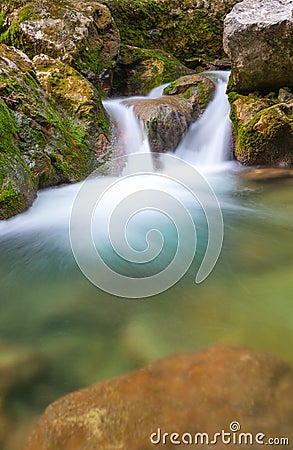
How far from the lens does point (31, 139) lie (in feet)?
15.9

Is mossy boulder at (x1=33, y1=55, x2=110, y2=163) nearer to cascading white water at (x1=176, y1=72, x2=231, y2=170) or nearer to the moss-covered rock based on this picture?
cascading white water at (x1=176, y1=72, x2=231, y2=170)

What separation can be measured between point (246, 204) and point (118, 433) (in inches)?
148

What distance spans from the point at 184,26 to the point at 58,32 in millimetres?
6047

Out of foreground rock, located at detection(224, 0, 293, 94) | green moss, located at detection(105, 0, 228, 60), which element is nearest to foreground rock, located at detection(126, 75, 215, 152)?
foreground rock, located at detection(224, 0, 293, 94)

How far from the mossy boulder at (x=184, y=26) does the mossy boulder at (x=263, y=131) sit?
19.6 ft

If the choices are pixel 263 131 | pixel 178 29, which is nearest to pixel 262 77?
pixel 263 131

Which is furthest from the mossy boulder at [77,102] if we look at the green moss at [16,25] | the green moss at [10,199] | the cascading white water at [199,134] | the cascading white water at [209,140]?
the green moss at [10,199]

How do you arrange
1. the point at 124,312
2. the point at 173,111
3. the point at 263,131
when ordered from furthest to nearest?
the point at 173,111
the point at 263,131
the point at 124,312

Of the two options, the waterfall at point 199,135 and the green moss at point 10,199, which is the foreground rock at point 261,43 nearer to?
the waterfall at point 199,135

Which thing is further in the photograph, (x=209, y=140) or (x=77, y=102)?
(x=209, y=140)

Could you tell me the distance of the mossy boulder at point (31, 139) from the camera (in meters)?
4.16

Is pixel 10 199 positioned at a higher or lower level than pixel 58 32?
lower

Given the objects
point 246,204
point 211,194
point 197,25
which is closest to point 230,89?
point 211,194

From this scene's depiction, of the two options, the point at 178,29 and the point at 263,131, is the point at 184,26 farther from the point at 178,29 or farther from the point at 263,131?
the point at 263,131
